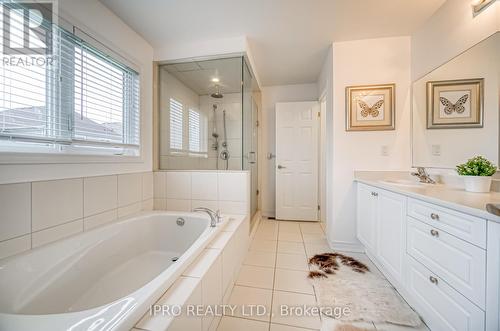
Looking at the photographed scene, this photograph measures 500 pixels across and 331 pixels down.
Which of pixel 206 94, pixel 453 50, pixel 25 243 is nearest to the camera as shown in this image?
pixel 25 243

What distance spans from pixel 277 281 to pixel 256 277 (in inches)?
7.0

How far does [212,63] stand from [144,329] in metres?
2.36

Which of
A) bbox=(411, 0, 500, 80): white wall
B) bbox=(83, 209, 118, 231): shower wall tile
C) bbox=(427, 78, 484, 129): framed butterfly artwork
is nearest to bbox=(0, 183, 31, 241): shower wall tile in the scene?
bbox=(83, 209, 118, 231): shower wall tile

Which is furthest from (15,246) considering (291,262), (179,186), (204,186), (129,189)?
(291,262)

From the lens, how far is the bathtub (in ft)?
2.10

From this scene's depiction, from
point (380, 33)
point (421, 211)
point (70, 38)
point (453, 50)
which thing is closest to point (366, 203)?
point (421, 211)

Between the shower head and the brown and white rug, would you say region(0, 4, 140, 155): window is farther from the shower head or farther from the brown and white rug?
the brown and white rug

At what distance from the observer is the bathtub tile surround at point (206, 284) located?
0.72 m

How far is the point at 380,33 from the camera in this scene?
1984 mm

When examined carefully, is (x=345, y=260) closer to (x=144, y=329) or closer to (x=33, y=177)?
(x=144, y=329)

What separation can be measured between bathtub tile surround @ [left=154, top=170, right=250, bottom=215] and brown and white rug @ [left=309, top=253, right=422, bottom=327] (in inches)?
36.7

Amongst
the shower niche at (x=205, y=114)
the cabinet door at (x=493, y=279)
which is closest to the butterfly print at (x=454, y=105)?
the cabinet door at (x=493, y=279)

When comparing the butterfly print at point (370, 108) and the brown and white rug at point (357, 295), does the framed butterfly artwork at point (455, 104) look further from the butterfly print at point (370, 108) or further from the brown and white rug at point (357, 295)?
the brown and white rug at point (357, 295)

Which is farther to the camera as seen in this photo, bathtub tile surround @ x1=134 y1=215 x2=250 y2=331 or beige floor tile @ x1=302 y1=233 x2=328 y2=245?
beige floor tile @ x1=302 y1=233 x2=328 y2=245
